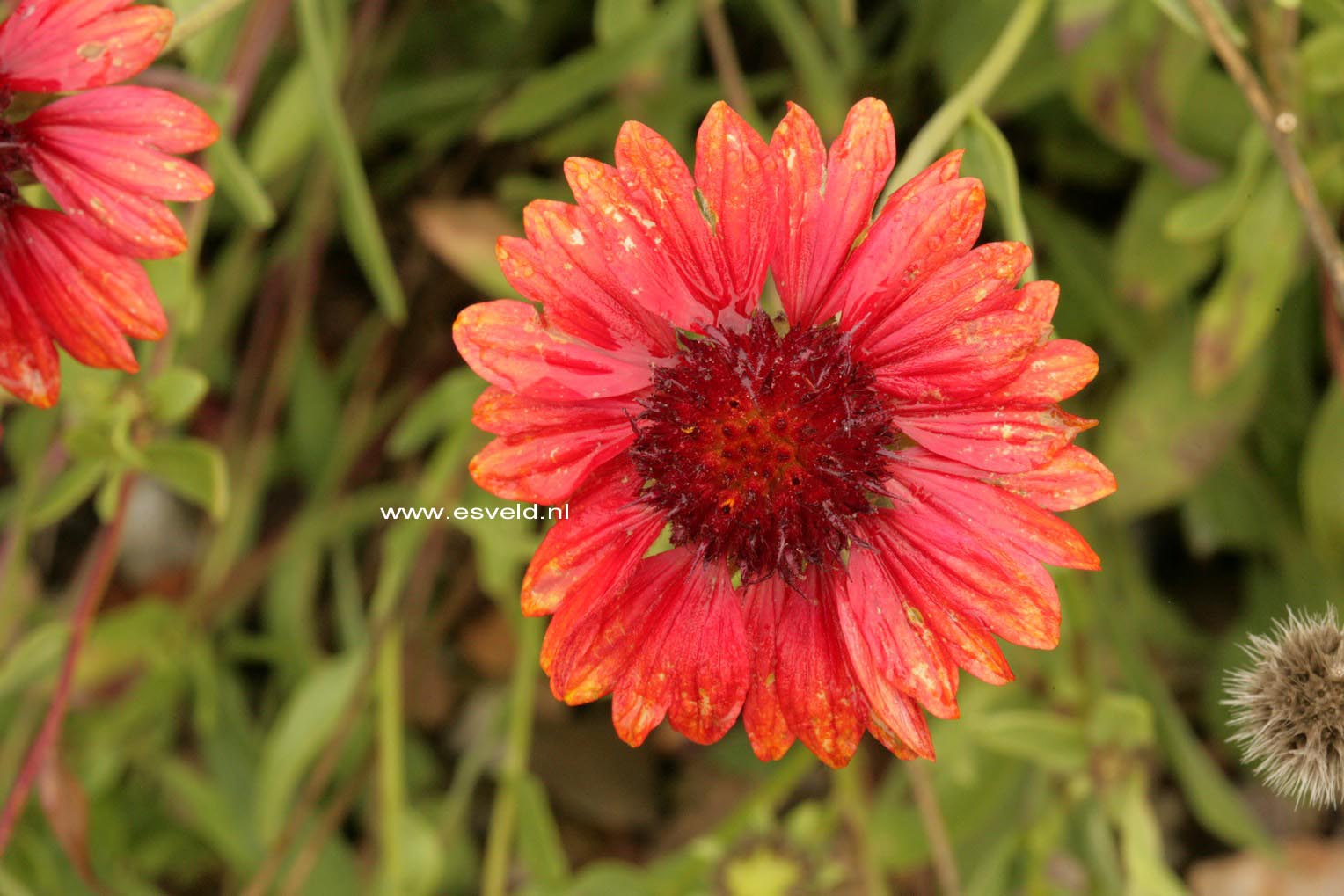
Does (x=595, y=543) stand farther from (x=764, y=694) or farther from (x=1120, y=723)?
(x=1120, y=723)

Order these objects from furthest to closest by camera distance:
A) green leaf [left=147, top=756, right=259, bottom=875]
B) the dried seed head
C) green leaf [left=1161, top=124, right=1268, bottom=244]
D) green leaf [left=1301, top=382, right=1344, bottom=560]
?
green leaf [left=147, top=756, right=259, bottom=875], green leaf [left=1301, top=382, right=1344, bottom=560], green leaf [left=1161, top=124, right=1268, bottom=244], the dried seed head

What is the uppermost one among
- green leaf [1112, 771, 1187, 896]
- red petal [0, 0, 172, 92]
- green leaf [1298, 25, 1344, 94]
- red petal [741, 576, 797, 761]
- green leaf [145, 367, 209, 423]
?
green leaf [1298, 25, 1344, 94]

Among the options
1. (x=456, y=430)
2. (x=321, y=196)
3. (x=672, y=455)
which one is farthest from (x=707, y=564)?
(x=321, y=196)

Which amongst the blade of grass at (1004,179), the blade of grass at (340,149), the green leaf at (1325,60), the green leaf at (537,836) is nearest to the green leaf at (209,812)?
the green leaf at (537,836)


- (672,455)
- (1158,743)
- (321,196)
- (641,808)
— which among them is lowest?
(641,808)

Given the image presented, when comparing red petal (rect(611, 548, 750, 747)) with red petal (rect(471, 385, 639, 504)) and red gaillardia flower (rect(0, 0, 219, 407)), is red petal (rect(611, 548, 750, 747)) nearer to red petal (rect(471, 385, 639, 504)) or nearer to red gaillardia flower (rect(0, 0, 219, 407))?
red petal (rect(471, 385, 639, 504))

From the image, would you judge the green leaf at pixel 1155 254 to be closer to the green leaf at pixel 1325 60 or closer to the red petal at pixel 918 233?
the green leaf at pixel 1325 60

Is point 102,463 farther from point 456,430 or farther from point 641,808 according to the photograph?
point 641,808

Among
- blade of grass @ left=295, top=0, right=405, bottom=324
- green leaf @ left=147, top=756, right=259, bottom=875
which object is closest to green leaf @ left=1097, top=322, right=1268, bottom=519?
blade of grass @ left=295, top=0, right=405, bottom=324
